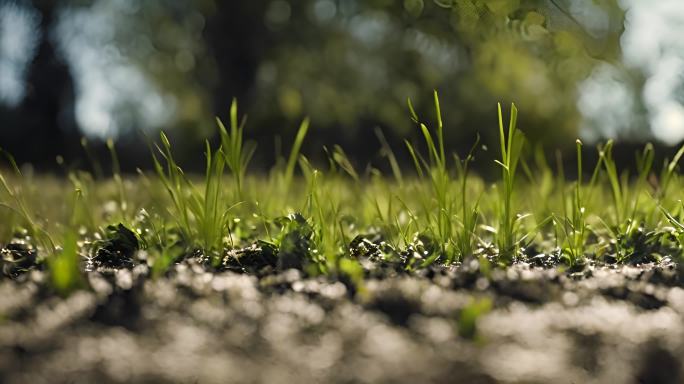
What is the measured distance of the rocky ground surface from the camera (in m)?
0.87

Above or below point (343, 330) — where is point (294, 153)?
below

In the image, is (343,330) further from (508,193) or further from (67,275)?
(508,193)

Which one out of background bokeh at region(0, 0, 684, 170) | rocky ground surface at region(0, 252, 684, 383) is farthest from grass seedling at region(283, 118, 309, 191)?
background bokeh at region(0, 0, 684, 170)

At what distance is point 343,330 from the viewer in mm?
1044

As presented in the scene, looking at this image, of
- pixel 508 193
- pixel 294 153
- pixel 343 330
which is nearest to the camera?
pixel 343 330

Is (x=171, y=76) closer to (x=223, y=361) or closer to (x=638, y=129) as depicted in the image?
(x=638, y=129)

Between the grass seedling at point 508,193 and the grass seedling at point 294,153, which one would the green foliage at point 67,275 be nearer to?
the grass seedling at point 294,153

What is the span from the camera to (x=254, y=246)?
185 cm

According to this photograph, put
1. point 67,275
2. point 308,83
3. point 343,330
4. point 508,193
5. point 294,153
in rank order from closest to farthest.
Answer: point 343,330
point 67,275
point 508,193
point 294,153
point 308,83

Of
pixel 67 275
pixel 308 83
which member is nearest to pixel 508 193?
pixel 67 275

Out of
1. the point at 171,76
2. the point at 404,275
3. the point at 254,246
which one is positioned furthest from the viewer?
the point at 171,76

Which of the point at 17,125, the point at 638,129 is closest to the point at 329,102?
the point at 638,129

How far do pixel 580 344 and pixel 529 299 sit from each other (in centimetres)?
30

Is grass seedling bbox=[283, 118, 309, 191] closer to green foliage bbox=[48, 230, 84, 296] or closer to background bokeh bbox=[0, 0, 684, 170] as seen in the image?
green foliage bbox=[48, 230, 84, 296]
